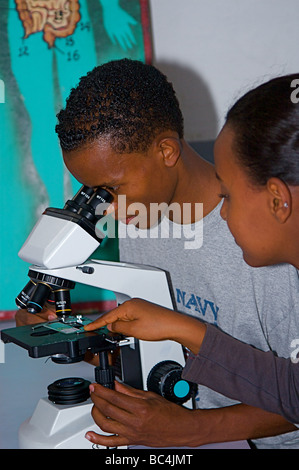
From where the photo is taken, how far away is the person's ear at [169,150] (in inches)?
42.9

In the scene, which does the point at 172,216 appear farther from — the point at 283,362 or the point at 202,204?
the point at 283,362

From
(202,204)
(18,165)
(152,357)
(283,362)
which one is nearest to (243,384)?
(283,362)

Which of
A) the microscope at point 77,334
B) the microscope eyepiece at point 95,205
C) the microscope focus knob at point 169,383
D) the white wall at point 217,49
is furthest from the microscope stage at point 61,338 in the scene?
the white wall at point 217,49

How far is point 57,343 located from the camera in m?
0.93

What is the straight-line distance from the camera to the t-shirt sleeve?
2.98 ft

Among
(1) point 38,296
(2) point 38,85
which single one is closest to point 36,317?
(1) point 38,296

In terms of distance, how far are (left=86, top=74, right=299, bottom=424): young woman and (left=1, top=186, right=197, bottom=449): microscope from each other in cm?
6

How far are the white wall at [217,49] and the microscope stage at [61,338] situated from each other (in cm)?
112

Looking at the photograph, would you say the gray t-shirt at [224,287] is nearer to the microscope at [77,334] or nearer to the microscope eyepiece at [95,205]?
the microscope at [77,334]

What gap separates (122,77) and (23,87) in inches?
33.8

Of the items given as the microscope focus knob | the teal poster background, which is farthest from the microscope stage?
the teal poster background

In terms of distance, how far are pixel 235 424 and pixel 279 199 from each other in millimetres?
419

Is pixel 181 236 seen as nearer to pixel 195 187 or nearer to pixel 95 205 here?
pixel 195 187

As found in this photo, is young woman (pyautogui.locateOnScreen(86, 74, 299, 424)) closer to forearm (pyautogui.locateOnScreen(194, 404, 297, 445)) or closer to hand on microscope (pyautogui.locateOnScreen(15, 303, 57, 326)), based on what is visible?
forearm (pyautogui.locateOnScreen(194, 404, 297, 445))
